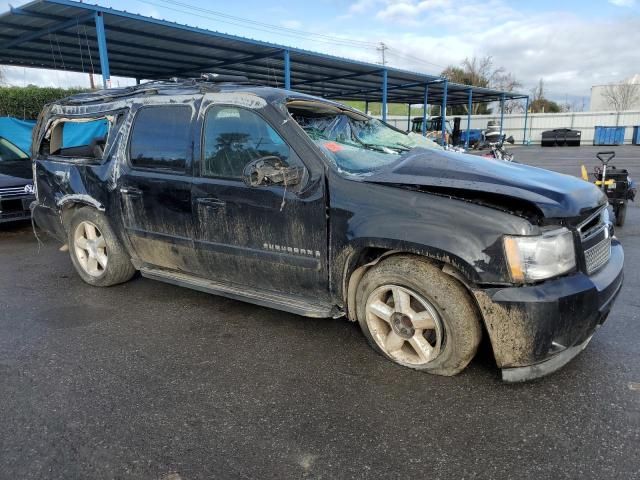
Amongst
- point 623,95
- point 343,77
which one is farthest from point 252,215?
point 623,95

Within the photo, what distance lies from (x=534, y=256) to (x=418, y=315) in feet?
2.47

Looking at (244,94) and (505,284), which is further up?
(244,94)

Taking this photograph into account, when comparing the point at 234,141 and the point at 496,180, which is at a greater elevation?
the point at 234,141

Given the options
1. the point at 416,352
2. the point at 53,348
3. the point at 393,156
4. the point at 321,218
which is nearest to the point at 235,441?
the point at 416,352

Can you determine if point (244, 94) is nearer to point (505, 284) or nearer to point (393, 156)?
point (393, 156)

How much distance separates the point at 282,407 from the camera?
8.73ft

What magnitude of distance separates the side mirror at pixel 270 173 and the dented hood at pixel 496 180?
1.66 ft

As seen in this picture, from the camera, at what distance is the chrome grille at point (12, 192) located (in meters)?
7.06

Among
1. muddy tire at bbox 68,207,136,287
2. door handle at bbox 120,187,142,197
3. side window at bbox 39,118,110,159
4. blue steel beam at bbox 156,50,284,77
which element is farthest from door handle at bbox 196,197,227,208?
blue steel beam at bbox 156,50,284,77

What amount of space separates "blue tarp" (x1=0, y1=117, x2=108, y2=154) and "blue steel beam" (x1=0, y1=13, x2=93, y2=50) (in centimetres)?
244

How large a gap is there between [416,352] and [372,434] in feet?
2.34

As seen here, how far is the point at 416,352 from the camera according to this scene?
296 centimetres

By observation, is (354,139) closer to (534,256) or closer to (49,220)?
(534,256)

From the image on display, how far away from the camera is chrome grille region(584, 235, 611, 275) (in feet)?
8.89
